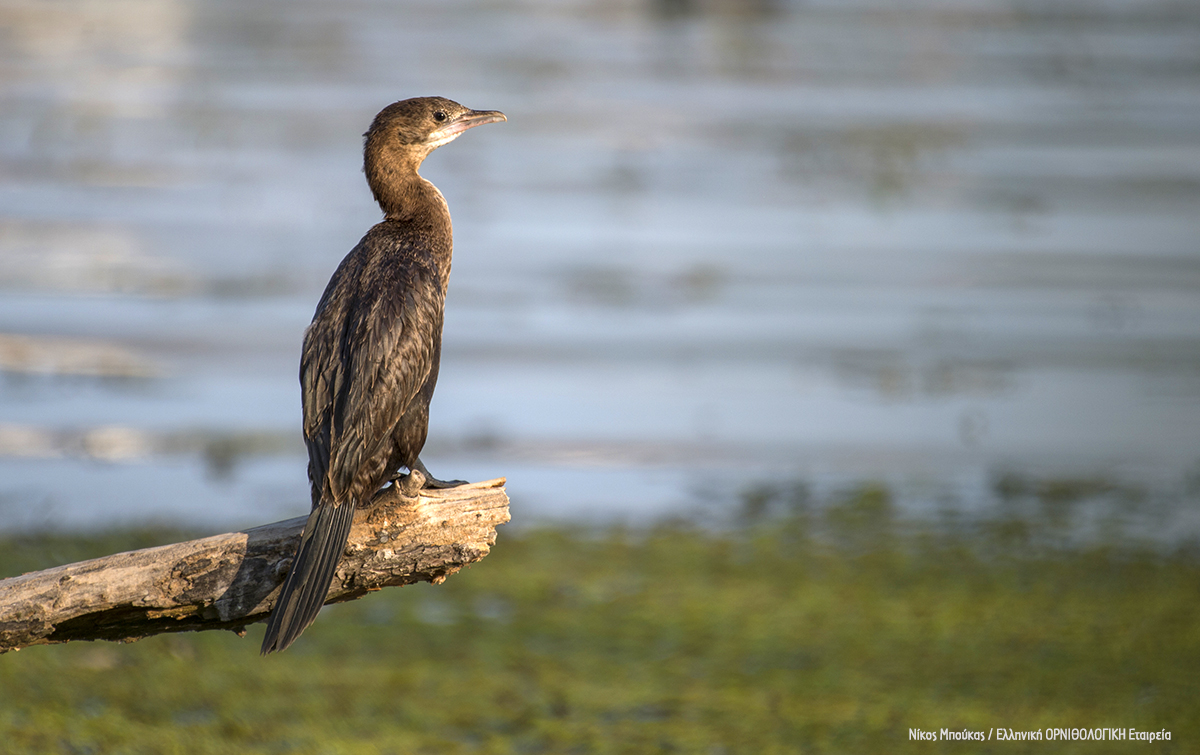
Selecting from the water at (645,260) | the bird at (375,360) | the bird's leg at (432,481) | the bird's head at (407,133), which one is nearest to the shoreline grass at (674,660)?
the water at (645,260)

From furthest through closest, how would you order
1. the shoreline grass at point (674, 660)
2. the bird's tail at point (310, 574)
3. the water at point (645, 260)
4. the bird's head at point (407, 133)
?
1. the water at point (645, 260)
2. the shoreline grass at point (674, 660)
3. the bird's head at point (407, 133)
4. the bird's tail at point (310, 574)

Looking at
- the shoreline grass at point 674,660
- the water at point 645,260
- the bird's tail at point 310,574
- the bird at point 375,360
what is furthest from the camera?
the water at point 645,260

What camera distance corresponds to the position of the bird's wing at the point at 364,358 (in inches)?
124

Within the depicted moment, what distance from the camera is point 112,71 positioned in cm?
1788

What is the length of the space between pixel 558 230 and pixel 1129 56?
10.6m

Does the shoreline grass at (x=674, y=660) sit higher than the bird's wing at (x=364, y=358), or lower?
lower

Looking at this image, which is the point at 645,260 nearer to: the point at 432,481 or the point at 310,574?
the point at 432,481

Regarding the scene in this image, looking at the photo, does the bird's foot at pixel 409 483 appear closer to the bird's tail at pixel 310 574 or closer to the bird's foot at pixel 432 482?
the bird's foot at pixel 432 482

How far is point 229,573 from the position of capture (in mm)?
2881

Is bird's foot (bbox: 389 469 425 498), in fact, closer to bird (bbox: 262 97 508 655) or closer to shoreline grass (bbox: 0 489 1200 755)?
bird (bbox: 262 97 508 655)

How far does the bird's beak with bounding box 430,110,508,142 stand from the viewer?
3.77 meters

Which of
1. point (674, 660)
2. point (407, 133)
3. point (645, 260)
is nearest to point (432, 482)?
point (407, 133)

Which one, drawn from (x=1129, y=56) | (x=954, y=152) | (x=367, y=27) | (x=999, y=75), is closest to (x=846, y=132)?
(x=954, y=152)

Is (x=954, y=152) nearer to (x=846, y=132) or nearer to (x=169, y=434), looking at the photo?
(x=846, y=132)
